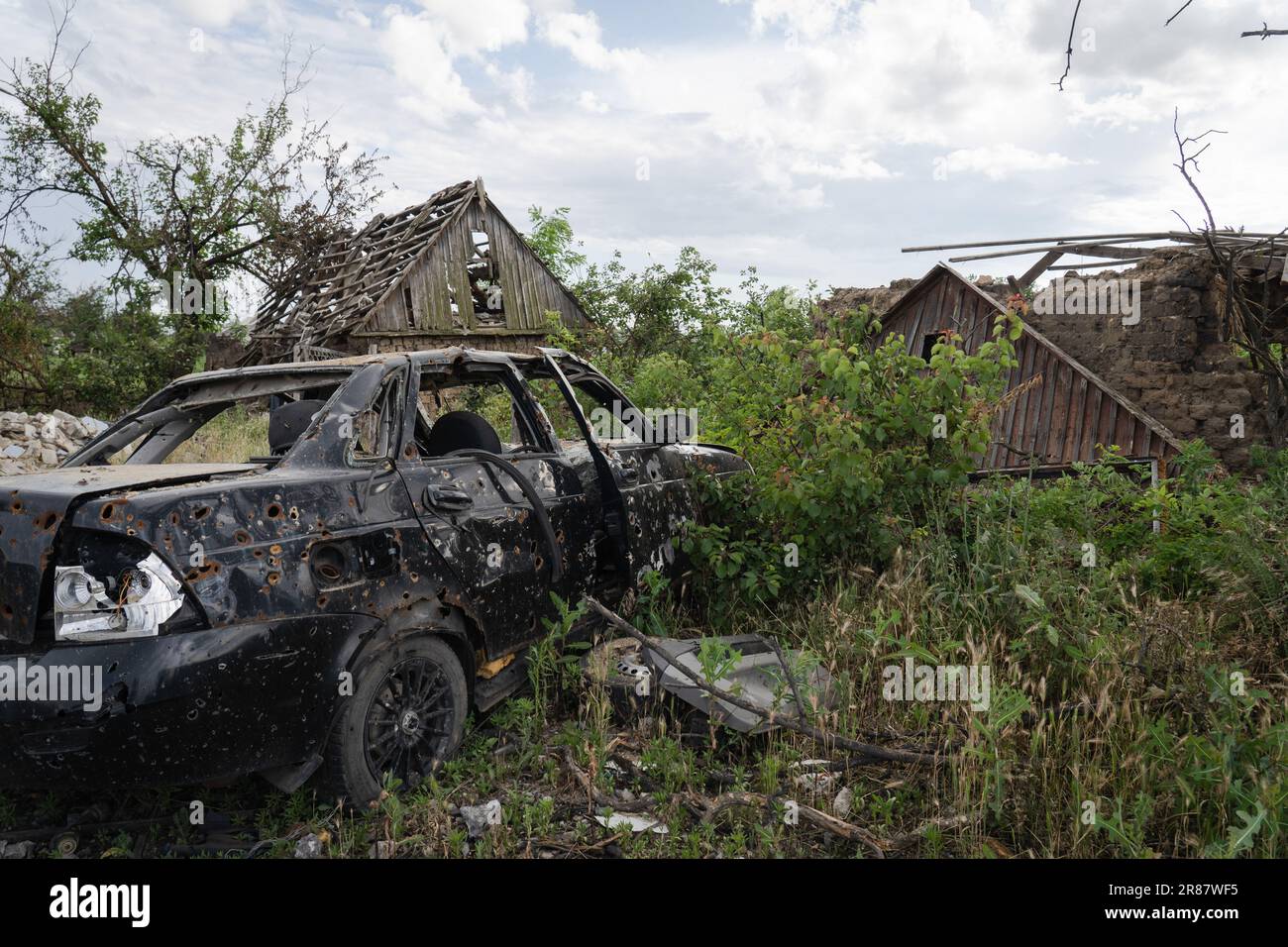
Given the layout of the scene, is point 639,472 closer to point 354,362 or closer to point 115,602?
point 354,362

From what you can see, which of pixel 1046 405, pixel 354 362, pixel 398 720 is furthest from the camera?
pixel 1046 405

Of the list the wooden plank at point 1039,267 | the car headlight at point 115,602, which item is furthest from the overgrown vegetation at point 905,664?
the wooden plank at point 1039,267

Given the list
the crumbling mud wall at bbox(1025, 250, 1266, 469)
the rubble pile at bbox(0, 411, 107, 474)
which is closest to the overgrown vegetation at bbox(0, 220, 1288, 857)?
the crumbling mud wall at bbox(1025, 250, 1266, 469)

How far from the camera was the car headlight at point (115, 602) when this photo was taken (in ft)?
10.3

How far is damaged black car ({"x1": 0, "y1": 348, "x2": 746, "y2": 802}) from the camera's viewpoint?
3.14 meters

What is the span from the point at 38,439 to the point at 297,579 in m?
A: 14.8

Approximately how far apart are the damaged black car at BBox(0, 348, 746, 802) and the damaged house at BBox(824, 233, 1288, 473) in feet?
20.7

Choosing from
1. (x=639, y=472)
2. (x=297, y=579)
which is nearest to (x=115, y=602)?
(x=297, y=579)

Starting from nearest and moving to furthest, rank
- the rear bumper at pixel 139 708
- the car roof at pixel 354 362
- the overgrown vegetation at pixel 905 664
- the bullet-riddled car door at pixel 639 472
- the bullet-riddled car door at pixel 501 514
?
the rear bumper at pixel 139 708 < the overgrown vegetation at pixel 905 664 < the bullet-riddled car door at pixel 501 514 < the car roof at pixel 354 362 < the bullet-riddled car door at pixel 639 472

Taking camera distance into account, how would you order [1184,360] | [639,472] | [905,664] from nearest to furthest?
[905,664] → [639,472] → [1184,360]

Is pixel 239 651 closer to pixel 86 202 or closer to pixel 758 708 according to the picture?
pixel 758 708

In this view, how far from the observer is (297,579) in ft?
11.2

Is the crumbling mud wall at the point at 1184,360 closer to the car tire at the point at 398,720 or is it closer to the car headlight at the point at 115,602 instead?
the car tire at the point at 398,720

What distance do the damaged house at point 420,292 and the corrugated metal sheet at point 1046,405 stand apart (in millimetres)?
9772
